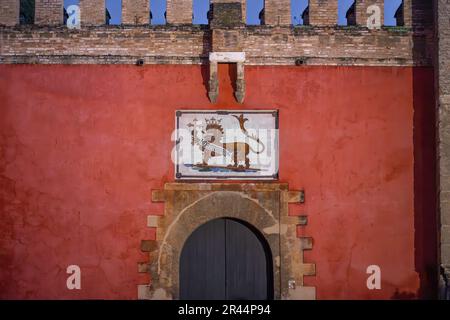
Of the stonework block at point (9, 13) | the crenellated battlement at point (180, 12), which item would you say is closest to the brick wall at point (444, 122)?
the crenellated battlement at point (180, 12)

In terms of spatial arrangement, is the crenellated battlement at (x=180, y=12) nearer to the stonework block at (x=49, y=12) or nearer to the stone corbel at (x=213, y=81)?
the stonework block at (x=49, y=12)

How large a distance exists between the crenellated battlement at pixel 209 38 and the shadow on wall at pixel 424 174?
56 mm

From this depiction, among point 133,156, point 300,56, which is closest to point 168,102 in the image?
point 133,156

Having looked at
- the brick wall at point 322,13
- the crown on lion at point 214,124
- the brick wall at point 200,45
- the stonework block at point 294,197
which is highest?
the brick wall at point 322,13

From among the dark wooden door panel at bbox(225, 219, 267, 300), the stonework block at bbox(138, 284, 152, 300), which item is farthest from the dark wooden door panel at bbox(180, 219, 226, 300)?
the stonework block at bbox(138, 284, 152, 300)

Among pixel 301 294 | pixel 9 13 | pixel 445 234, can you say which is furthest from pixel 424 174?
pixel 9 13

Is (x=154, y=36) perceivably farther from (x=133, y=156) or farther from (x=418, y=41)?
(x=418, y=41)

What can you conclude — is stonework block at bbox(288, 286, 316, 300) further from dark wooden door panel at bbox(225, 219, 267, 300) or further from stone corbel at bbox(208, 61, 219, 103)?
stone corbel at bbox(208, 61, 219, 103)

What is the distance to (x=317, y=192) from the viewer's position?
345 inches

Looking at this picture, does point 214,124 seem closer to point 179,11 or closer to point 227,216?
point 227,216

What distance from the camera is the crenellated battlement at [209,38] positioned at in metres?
8.95

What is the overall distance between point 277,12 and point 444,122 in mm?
3043

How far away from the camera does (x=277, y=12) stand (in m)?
9.00

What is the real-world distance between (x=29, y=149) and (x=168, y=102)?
2237 mm
